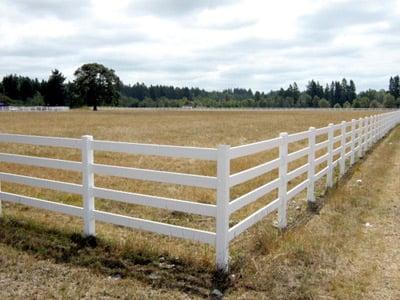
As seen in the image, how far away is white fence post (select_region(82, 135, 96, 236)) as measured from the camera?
6301 millimetres

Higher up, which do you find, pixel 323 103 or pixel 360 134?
pixel 360 134

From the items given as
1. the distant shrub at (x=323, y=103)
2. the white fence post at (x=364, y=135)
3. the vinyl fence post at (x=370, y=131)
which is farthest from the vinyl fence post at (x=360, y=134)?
the distant shrub at (x=323, y=103)

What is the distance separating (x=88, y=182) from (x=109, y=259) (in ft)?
3.92

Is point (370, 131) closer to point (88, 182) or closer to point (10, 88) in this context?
point (88, 182)

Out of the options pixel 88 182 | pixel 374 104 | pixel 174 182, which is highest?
pixel 174 182

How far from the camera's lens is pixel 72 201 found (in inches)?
361

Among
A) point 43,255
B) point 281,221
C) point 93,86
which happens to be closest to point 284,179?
point 281,221

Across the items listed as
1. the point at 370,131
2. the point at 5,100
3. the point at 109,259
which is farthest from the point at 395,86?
the point at 109,259

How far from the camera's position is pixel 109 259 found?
5727 mm

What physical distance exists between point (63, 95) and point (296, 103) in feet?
331

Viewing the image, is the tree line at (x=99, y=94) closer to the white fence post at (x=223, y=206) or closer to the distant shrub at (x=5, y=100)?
the distant shrub at (x=5, y=100)

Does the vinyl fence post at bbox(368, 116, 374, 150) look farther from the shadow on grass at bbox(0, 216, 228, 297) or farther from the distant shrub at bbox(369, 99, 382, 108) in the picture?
the distant shrub at bbox(369, 99, 382, 108)

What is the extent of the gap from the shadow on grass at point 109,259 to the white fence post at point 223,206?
0.21 m

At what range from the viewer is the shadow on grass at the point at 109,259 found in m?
5.07
